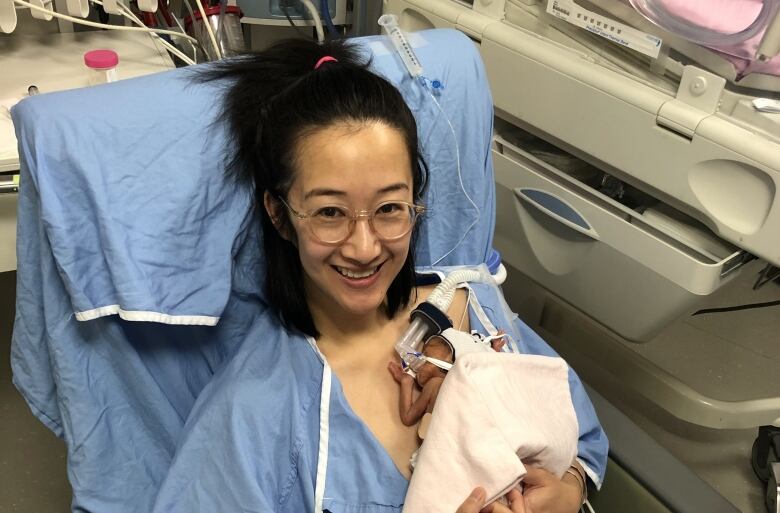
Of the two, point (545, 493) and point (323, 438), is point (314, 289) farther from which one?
point (545, 493)

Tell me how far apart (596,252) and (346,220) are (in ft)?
2.10

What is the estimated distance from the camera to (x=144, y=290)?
969mm

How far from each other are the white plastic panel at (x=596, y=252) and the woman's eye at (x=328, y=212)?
1.96 feet

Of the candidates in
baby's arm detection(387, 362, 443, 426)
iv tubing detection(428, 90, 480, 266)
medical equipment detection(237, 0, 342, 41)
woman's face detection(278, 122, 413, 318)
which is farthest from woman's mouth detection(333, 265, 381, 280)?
medical equipment detection(237, 0, 342, 41)

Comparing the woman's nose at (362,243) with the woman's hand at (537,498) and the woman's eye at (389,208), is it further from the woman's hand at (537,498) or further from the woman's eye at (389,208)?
the woman's hand at (537,498)

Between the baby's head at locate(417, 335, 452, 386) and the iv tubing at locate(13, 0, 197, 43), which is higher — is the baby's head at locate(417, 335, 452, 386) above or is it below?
below

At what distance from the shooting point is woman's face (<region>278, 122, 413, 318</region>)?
0.96 meters

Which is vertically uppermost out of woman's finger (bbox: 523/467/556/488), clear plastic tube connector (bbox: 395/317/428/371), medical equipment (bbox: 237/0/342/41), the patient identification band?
the patient identification band

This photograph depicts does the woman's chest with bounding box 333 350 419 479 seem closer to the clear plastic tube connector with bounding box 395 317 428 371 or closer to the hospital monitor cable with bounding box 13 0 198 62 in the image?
the clear plastic tube connector with bounding box 395 317 428 371

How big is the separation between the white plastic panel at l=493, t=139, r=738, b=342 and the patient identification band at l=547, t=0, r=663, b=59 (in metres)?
0.28

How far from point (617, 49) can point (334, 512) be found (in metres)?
0.95

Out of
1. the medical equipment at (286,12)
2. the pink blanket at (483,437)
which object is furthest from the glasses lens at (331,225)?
the medical equipment at (286,12)

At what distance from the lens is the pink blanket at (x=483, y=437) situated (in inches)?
37.5

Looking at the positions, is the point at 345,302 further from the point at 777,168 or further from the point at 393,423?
the point at 777,168
